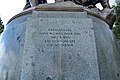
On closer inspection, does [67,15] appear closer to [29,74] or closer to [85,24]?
[85,24]

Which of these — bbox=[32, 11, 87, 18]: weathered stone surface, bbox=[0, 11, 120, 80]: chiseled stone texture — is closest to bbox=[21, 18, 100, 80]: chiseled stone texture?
bbox=[0, 11, 120, 80]: chiseled stone texture

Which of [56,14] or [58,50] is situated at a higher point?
[56,14]

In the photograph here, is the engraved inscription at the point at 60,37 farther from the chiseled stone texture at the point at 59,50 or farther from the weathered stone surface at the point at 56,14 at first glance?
the weathered stone surface at the point at 56,14

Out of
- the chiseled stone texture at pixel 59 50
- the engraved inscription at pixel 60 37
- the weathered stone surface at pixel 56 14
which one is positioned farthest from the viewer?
the weathered stone surface at pixel 56 14

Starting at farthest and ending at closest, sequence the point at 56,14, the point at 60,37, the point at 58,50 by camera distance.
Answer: the point at 56,14
the point at 60,37
the point at 58,50

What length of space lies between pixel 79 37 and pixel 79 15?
616mm

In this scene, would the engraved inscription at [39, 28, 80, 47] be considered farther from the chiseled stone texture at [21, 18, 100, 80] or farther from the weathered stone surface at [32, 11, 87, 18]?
the weathered stone surface at [32, 11, 87, 18]

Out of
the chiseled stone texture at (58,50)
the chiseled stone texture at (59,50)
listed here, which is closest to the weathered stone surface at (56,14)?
the chiseled stone texture at (58,50)

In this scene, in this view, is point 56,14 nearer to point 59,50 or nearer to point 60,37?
point 60,37

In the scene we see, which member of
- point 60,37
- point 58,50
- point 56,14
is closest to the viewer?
point 58,50

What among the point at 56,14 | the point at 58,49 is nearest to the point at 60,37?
the point at 58,49

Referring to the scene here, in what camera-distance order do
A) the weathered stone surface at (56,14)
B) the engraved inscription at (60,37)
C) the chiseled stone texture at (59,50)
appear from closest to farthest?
the chiseled stone texture at (59,50)
the engraved inscription at (60,37)
the weathered stone surface at (56,14)

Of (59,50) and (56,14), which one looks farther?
(56,14)

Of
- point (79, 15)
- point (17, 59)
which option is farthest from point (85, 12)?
point (17, 59)
